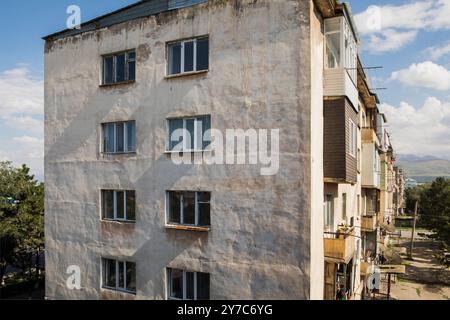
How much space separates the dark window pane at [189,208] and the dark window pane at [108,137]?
152 inches

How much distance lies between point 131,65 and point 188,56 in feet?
8.44

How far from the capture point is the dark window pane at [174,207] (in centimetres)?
1259

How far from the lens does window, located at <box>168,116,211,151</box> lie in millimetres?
12094

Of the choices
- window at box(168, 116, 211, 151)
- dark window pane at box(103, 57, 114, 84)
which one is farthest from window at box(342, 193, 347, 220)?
dark window pane at box(103, 57, 114, 84)

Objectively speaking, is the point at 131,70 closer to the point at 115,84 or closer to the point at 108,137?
the point at 115,84

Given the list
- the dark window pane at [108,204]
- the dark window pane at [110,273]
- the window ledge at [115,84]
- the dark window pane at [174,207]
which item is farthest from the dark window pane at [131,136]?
the dark window pane at [110,273]

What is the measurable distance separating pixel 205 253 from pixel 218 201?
1.83 metres

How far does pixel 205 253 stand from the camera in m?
11.9

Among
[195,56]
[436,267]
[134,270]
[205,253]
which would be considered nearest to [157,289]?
[134,270]

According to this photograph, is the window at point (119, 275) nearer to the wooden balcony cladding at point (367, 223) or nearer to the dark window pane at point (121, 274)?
the dark window pane at point (121, 274)

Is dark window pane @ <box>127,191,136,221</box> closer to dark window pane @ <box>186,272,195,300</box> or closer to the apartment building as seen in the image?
the apartment building

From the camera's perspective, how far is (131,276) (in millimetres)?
13602

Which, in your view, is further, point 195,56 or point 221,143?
point 195,56

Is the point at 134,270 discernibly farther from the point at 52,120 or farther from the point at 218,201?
the point at 52,120
